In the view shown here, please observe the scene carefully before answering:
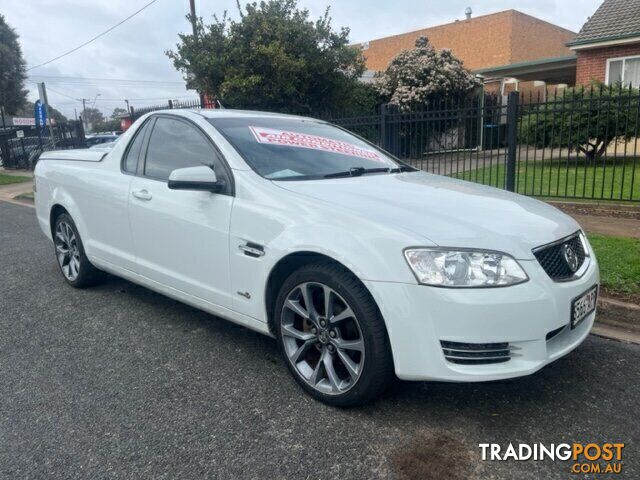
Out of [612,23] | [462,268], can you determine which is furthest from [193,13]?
[462,268]

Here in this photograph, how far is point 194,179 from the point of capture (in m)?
3.21

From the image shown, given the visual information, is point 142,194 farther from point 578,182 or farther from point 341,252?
point 578,182

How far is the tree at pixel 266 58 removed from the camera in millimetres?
14086

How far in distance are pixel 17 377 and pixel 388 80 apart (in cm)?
1784

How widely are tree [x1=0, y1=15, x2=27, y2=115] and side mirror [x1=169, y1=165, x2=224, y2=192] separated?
122 ft

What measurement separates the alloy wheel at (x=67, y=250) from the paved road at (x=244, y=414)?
3.51 ft

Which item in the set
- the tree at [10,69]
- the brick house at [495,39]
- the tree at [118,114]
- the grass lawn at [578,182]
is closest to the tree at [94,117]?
the tree at [118,114]

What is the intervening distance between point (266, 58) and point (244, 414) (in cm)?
1265

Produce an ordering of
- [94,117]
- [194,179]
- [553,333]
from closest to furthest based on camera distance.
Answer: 1. [553,333]
2. [194,179]
3. [94,117]

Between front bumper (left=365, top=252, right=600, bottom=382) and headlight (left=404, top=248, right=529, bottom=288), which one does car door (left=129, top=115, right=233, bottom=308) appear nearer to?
front bumper (left=365, top=252, right=600, bottom=382)

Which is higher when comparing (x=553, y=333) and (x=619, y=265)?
(x=553, y=333)

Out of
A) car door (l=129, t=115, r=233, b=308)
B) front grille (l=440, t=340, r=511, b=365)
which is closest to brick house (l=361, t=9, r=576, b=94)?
car door (l=129, t=115, r=233, b=308)

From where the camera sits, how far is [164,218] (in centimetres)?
368

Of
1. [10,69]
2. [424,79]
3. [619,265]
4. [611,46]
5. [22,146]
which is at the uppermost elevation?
[10,69]
